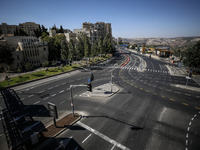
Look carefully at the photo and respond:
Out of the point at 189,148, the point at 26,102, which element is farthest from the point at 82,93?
the point at 189,148

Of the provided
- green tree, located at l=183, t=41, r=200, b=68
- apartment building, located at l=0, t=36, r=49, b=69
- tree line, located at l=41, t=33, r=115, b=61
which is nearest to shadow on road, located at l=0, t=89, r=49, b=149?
apartment building, located at l=0, t=36, r=49, b=69

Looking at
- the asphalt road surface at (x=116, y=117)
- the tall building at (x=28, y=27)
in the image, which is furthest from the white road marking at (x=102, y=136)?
the tall building at (x=28, y=27)

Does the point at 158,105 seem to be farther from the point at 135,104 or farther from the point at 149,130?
the point at 149,130

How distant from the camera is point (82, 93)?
87.8ft

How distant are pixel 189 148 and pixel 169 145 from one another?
6.89ft

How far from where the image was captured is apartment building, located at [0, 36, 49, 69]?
4719 centimetres

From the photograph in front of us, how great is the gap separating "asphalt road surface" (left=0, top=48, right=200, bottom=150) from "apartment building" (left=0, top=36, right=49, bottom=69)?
79.3ft

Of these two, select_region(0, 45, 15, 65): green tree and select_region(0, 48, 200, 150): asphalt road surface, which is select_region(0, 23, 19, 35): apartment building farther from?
select_region(0, 48, 200, 150): asphalt road surface

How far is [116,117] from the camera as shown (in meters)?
18.3

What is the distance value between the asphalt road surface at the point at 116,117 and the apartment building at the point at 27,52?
2418cm

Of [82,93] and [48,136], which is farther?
[82,93]

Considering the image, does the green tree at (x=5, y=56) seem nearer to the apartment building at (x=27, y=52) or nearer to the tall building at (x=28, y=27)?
the apartment building at (x=27, y=52)

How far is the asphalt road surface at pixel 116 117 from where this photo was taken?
13.7 metres

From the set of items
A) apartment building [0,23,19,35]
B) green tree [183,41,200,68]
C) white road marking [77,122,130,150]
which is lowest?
white road marking [77,122,130,150]
